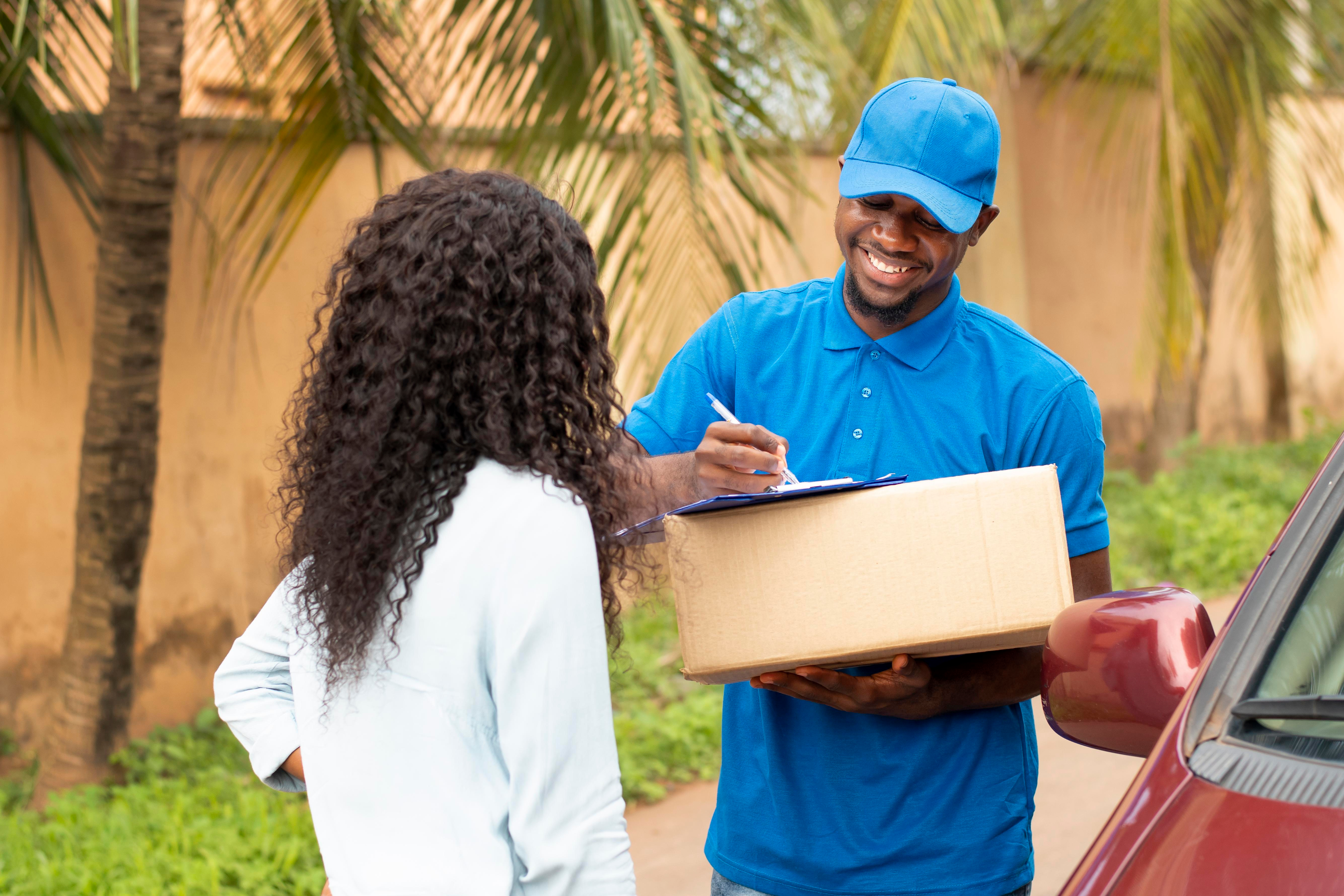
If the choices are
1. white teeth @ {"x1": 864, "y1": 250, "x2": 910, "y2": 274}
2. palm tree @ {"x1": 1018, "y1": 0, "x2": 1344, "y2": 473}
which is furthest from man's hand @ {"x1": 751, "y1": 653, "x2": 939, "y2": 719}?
palm tree @ {"x1": 1018, "y1": 0, "x2": 1344, "y2": 473}

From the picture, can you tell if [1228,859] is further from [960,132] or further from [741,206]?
[741,206]

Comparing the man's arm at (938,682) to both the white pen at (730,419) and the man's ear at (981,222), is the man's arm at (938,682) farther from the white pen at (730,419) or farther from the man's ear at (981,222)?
the man's ear at (981,222)

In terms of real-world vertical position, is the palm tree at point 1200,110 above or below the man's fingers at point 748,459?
above

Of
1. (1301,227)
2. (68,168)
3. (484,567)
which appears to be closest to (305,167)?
(68,168)

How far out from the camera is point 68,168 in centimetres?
435

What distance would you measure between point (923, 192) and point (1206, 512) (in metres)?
6.17

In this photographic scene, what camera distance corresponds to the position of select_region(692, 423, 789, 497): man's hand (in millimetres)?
1522

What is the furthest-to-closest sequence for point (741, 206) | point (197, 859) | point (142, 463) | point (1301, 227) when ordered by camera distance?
point (1301, 227)
point (741, 206)
point (142, 463)
point (197, 859)

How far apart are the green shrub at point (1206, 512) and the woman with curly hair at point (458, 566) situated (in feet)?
17.3

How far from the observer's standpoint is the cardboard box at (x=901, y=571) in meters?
1.48

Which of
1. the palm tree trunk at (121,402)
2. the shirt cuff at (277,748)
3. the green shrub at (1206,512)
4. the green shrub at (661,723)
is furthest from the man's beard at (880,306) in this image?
the green shrub at (1206,512)

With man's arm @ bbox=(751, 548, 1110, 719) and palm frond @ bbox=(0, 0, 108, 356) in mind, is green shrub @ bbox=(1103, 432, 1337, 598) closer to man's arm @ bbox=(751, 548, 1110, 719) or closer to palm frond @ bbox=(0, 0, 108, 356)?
man's arm @ bbox=(751, 548, 1110, 719)

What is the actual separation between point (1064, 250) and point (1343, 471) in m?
7.73

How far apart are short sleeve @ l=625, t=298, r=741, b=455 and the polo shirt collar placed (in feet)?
0.50
